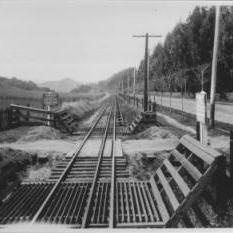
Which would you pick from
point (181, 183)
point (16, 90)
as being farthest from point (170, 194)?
point (16, 90)

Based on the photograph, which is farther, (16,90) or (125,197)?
(16,90)

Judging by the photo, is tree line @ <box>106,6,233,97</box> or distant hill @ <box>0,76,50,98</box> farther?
distant hill @ <box>0,76,50,98</box>

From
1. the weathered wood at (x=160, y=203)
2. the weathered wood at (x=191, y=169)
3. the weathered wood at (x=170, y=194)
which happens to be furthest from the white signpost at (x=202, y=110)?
the weathered wood at (x=160, y=203)

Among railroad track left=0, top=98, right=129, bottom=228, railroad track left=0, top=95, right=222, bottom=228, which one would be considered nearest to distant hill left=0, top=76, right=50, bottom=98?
railroad track left=0, top=98, right=129, bottom=228

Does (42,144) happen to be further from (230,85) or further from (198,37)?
(198,37)

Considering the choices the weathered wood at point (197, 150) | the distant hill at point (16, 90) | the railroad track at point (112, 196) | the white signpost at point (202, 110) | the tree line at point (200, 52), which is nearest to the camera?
the weathered wood at point (197, 150)

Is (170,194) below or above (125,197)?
above

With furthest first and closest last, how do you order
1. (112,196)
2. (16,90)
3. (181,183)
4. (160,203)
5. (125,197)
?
(16,90)
(125,197)
(112,196)
(160,203)
(181,183)

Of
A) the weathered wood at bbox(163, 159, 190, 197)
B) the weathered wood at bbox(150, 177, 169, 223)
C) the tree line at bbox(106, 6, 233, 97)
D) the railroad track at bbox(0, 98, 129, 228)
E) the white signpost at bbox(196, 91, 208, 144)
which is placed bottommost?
the railroad track at bbox(0, 98, 129, 228)

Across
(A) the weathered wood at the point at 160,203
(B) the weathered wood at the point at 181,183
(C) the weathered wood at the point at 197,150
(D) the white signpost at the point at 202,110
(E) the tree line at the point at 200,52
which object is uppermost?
(E) the tree line at the point at 200,52

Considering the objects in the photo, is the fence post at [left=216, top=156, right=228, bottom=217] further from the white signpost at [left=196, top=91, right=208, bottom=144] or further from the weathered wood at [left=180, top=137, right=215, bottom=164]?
the white signpost at [left=196, top=91, right=208, bottom=144]

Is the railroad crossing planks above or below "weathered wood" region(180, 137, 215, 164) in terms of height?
below

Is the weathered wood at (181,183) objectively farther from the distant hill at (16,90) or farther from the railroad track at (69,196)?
the distant hill at (16,90)

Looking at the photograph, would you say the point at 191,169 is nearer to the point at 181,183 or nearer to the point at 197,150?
the point at 181,183
